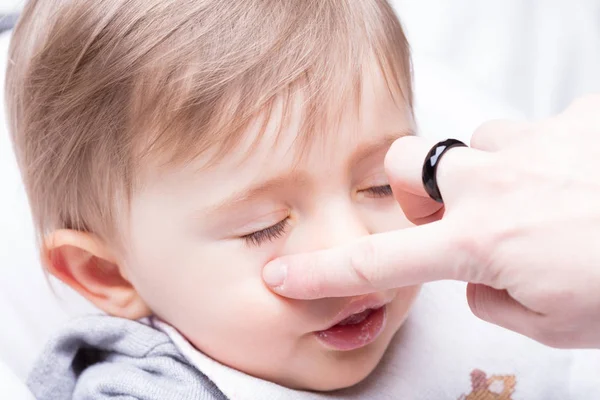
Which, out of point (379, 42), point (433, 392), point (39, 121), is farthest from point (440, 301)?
point (39, 121)

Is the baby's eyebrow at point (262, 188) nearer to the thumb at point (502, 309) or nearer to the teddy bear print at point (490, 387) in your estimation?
the thumb at point (502, 309)

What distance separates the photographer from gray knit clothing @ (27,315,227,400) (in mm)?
1007

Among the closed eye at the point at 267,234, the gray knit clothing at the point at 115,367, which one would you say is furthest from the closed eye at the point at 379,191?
the gray knit clothing at the point at 115,367

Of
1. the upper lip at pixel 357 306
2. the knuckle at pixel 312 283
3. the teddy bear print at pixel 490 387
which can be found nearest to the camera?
the knuckle at pixel 312 283

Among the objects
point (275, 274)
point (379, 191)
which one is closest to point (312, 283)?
point (275, 274)

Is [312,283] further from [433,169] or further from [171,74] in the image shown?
[171,74]

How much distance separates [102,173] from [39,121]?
0.12 metres

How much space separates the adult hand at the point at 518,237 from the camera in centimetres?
70

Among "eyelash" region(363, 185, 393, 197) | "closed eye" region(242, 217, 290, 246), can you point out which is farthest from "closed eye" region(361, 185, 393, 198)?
"closed eye" region(242, 217, 290, 246)

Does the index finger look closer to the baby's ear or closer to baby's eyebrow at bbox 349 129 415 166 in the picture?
baby's eyebrow at bbox 349 129 415 166

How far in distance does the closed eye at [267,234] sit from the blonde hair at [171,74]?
10 centimetres

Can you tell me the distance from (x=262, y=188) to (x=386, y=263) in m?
0.19

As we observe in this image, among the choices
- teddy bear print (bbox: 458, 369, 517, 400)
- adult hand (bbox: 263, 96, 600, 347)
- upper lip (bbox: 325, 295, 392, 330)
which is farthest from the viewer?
teddy bear print (bbox: 458, 369, 517, 400)

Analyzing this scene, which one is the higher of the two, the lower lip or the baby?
the baby
